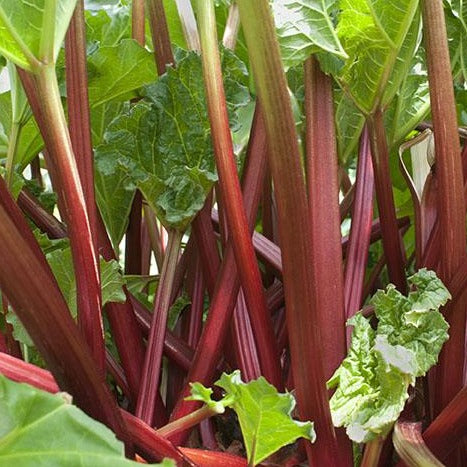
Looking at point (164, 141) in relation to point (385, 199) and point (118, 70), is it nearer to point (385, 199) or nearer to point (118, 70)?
point (118, 70)

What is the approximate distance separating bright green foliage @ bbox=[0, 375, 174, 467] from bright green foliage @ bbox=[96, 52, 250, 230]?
37cm

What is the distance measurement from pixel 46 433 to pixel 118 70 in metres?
0.54

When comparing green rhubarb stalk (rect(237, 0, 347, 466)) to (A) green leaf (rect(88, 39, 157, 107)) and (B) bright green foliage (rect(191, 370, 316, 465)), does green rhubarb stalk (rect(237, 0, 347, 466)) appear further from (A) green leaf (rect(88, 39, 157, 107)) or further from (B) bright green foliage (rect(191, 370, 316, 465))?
(A) green leaf (rect(88, 39, 157, 107))

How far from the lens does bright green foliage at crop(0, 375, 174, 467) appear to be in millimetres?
454

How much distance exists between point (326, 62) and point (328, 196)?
0.50 feet

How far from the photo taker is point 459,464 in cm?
71

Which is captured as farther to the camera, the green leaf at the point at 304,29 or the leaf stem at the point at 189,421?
the green leaf at the point at 304,29

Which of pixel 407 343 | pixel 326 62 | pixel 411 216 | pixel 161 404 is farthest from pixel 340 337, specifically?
pixel 411 216

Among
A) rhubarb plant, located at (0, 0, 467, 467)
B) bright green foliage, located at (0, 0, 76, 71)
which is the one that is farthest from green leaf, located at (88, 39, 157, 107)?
bright green foliage, located at (0, 0, 76, 71)

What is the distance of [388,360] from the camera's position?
64 cm

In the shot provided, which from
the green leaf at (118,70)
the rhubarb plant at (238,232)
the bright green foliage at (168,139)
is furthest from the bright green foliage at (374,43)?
the green leaf at (118,70)

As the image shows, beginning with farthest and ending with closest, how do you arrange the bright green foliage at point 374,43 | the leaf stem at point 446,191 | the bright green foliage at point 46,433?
1. the bright green foliage at point 374,43
2. the leaf stem at point 446,191
3. the bright green foliage at point 46,433

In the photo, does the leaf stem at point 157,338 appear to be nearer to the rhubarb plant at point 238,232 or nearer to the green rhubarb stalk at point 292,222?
the rhubarb plant at point 238,232

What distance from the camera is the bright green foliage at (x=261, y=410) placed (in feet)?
1.85
